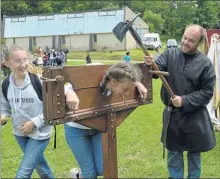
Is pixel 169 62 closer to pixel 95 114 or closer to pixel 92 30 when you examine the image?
pixel 95 114

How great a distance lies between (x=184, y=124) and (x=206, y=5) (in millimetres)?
68136

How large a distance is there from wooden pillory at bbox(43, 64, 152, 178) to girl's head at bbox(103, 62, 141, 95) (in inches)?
3.8

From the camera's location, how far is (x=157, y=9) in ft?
281

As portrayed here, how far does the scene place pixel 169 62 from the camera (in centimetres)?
384

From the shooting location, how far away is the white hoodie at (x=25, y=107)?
352cm

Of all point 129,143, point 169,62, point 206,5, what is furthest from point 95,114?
point 206,5

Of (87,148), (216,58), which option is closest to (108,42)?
(216,58)

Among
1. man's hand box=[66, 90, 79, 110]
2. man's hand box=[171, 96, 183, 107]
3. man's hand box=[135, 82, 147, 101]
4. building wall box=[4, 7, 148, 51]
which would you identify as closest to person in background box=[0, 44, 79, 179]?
man's hand box=[66, 90, 79, 110]

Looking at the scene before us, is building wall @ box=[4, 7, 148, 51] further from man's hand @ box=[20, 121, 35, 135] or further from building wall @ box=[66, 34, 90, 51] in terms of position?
man's hand @ box=[20, 121, 35, 135]

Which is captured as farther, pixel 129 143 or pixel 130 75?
pixel 129 143

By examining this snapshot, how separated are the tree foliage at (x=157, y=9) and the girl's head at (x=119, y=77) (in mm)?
59614

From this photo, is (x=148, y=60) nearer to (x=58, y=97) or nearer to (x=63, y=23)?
(x=58, y=97)

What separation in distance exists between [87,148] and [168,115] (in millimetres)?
887

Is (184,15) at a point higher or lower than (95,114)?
higher
